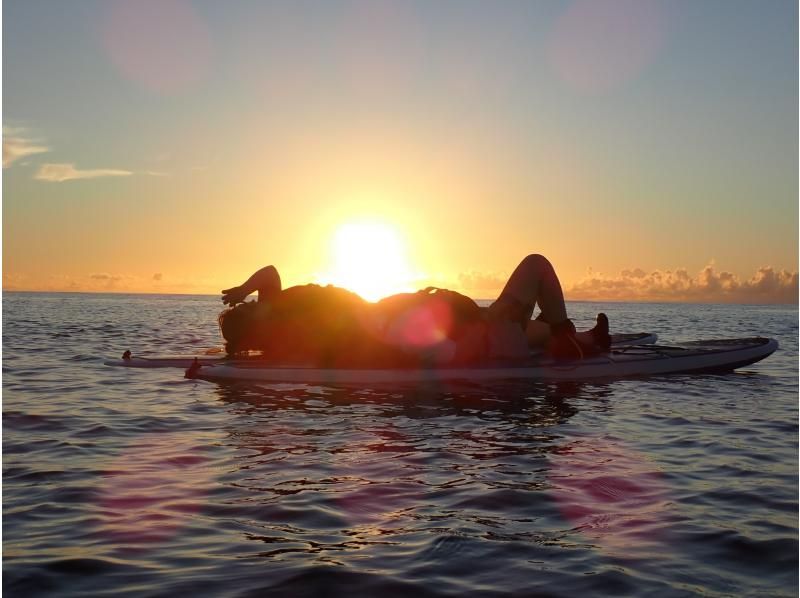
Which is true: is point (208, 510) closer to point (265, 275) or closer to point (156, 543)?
point (156, 543)

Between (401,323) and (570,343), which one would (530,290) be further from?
(401,323)

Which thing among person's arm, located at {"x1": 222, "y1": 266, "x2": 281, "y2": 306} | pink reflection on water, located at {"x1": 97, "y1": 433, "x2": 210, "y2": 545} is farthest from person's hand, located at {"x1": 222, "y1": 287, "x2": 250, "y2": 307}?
pink reflection on water, located at {"x1": 97, "y1": 433, "x2": 210, "y2": 545}

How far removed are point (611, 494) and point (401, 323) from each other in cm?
883

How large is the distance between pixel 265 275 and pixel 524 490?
409 inches

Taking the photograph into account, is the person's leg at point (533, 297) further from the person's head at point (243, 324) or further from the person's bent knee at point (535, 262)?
the person's head at point (243, 324)

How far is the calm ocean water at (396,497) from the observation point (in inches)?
206

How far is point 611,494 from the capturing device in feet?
24.3

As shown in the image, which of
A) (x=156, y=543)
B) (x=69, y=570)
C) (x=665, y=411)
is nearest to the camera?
(x=69, y=570)

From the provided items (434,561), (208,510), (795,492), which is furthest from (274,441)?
(795,492)

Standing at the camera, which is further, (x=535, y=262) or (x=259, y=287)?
(x=259, y=287)

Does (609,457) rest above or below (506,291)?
below

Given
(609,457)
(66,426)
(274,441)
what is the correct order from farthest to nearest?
(66,426) → (274,441) → (609,457)

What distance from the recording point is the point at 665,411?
13.1 m

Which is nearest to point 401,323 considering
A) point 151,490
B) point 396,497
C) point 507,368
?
point 507,368
